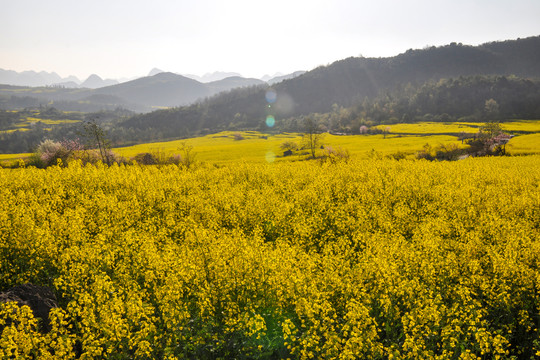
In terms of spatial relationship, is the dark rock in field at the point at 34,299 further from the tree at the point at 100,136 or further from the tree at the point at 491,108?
the tree at the point at 491,108

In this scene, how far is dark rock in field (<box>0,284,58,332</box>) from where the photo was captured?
1007 centimetres

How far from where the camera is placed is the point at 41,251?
1434 centimetres

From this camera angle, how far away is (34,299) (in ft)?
34.4

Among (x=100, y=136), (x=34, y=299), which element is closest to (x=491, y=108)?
(x=100, y=136)

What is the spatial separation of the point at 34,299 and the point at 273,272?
8491 millimetres

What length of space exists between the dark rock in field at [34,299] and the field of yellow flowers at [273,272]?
0.41 m

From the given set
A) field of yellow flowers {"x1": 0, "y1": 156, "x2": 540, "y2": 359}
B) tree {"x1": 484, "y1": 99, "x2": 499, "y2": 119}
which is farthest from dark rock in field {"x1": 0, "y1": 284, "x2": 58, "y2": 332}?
tree {"x1": 484, "y1": 99, "x2": 499, "y2": 119}

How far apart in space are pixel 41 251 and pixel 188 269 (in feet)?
26.8

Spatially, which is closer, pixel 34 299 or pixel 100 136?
pixel 34 299

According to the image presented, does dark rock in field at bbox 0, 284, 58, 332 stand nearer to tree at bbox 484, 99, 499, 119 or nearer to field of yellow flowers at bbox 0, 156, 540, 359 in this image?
field of yellow flowers at bbox 0, 156, 540, 359

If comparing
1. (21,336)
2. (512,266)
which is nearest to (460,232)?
(512,266)

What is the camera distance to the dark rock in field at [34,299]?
A: 10.1 meters

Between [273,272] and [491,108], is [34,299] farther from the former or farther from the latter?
[491,108]

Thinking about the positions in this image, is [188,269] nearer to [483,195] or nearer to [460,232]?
[460,232]
